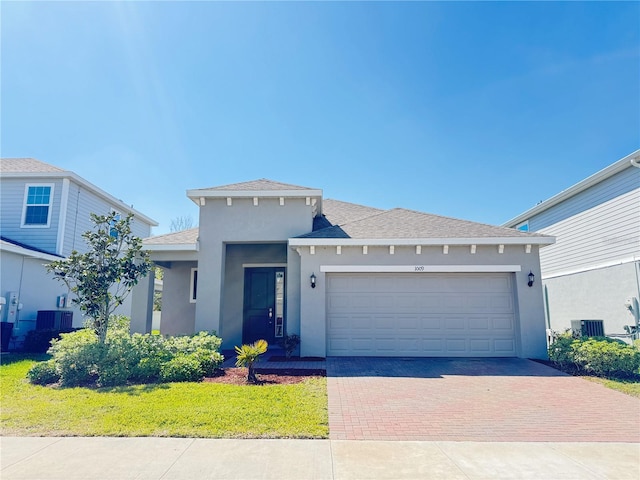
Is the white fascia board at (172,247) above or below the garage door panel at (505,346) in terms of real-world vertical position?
above

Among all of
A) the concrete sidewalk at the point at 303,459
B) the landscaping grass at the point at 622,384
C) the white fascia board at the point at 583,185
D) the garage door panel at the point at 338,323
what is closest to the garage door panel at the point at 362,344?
the garage door panel at the point at 338,323

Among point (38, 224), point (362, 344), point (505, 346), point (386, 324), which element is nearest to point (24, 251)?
point (38, 224)

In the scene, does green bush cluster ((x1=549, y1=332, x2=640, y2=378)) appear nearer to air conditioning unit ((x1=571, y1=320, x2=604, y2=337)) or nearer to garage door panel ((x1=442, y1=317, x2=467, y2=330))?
garage door panel ((x1=442, y1=317, x2=467, y2=330))

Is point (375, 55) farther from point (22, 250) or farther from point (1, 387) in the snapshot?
point (22, 250)

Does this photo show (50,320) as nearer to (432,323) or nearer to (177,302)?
(177,302)

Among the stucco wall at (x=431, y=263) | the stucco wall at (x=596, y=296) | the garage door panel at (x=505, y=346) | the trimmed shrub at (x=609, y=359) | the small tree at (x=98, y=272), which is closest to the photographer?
the trimmed shrub at (x=609, y=359)

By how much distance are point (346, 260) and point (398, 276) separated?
1.51 meters

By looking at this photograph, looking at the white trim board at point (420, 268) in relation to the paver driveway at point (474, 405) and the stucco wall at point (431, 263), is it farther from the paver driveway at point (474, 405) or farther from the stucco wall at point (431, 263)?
the paver driveway at point (474, 405)

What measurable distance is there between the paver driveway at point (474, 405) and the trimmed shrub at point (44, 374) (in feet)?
18.1

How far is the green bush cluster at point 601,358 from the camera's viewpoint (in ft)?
25.3

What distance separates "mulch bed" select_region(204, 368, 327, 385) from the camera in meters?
7.00

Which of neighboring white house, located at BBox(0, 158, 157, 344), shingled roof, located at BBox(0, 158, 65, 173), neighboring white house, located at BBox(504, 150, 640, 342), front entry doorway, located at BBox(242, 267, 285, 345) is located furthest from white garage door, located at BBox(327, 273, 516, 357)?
shingled roof, located at BBox(0, 158, 65, 173)

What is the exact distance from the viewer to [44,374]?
7.13 meters

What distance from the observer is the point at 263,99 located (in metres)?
11.8
